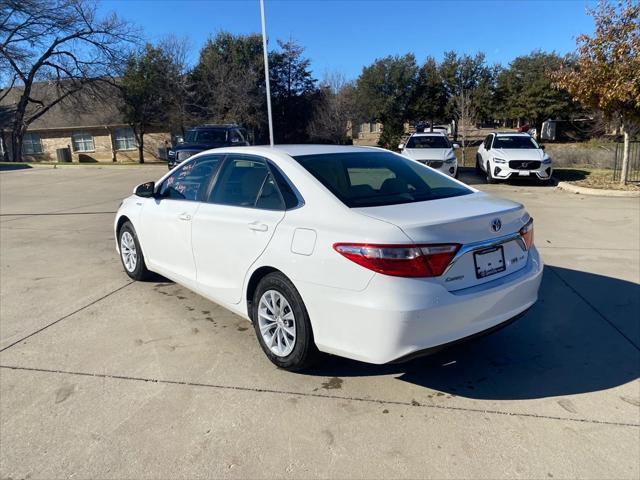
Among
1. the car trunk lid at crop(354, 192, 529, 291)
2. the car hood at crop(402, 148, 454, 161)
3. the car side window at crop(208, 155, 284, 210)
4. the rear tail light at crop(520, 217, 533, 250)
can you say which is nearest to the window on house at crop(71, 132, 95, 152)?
the car hood at crop(402, 148, 454, 161)

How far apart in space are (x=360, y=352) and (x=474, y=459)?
0.84m

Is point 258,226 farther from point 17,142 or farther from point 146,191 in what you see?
point 17,142

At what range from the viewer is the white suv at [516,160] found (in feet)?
47.0

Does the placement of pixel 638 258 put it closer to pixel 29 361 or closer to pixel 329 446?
pixel 329 446

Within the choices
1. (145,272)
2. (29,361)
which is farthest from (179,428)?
(145,272)

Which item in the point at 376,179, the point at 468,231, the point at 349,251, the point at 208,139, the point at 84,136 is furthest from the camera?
the point at 84,136

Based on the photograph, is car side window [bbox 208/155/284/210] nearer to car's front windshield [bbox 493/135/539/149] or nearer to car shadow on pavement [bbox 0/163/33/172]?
car's front windshield [bbox 493/135/539/149]

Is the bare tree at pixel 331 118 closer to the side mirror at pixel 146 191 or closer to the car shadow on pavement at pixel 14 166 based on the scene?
the car shadow on pavement at pixel 14 166

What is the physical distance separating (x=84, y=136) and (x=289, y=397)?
130 feet

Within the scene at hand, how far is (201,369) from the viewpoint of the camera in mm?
3641

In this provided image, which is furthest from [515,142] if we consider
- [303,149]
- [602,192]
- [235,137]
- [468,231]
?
[468,231]

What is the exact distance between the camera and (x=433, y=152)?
47.2 ft

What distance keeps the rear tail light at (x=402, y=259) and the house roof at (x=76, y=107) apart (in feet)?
108

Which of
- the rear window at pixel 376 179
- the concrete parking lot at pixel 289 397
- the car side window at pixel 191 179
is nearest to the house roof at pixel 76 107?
the concrete parking lot at pixel 289 397
